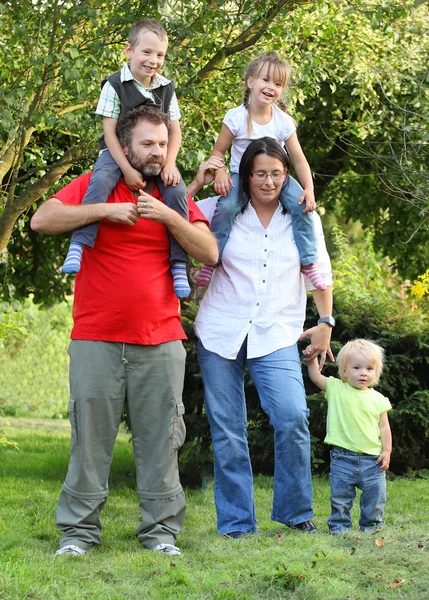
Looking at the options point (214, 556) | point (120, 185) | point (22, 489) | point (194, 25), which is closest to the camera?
point (214, 556)

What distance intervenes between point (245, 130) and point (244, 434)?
5.08ft

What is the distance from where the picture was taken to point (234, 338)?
4.39m

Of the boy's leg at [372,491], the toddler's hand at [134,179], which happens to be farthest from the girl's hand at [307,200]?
the boy's leg at [372,491]

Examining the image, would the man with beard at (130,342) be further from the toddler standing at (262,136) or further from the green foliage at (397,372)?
the green foliage at (397,372)

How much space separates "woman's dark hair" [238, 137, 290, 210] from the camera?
443 centimetres

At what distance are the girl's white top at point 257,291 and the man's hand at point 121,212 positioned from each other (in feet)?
2.18

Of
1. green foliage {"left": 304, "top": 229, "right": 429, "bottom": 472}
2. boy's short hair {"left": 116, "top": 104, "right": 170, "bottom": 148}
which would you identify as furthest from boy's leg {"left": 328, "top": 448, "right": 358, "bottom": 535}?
green foliage {"left": 304, "top": 229, "right": 429, "bottom": 472}

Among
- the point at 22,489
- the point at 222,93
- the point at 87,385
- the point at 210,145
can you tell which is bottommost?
the point at 22,489

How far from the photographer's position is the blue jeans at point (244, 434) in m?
4.30

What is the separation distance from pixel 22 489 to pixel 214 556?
2.85 metres

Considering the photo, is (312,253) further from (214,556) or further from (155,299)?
(214,556)

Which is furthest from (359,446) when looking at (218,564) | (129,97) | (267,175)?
(129,97)

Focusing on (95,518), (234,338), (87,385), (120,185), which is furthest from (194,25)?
(95,518)

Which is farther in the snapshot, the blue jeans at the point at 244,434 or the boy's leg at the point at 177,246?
the blue jeans at the point at 244,434
